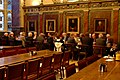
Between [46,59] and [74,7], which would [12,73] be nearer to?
[46,59]

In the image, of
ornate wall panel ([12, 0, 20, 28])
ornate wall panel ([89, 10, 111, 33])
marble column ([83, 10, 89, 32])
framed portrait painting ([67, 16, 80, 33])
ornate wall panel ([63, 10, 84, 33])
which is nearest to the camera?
ornate wall panel ([89, 10, 111, 33])

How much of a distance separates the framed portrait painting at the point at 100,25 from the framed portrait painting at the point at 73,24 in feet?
3.84

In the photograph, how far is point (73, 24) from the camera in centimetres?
1354

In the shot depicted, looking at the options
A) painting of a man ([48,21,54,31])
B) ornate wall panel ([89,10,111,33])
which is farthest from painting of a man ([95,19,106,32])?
painting of a man ([48,21,54,31])

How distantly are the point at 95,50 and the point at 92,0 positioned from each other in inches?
145

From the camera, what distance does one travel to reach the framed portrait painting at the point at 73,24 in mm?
13477

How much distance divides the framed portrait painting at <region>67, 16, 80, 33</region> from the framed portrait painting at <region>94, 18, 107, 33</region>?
1.17m

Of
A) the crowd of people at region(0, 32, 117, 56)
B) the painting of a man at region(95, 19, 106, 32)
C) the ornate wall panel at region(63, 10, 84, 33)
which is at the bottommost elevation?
the crowd of people at region(0, 32, 117, 56)

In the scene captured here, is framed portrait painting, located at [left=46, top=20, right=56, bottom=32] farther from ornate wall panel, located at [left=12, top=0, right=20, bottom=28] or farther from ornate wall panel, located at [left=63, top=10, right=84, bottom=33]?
ornate wall panel, located at [left=12, top=0, right=20, bottom=28]

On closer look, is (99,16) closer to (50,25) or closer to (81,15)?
(81,15)

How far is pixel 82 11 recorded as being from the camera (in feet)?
43.5

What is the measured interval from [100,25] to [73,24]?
1733 mm

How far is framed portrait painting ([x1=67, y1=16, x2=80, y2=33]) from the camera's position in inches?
531

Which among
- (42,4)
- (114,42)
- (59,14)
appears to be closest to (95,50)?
(114,42)
